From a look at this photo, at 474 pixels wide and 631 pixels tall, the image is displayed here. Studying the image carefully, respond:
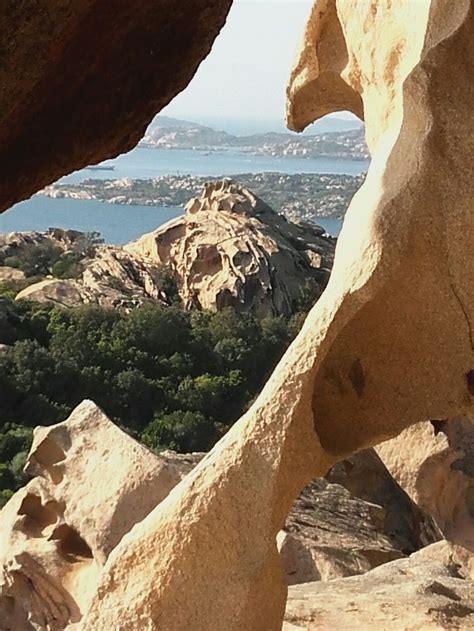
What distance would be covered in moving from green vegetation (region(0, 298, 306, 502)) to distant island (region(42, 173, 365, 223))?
9940 millimetres

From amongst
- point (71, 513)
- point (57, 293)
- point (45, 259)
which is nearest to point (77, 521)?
point (71, 513)

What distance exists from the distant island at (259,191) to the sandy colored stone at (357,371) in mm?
21110

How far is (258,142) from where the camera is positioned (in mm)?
55562

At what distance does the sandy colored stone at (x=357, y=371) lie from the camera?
9.28 feet

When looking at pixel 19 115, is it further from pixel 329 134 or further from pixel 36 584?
Answer: pixel 329 134

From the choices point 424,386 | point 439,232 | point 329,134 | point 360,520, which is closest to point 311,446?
point 424,386

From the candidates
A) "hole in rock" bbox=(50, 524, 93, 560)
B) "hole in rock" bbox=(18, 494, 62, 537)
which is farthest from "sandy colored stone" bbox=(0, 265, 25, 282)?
"hole in rock" bbox=(50, 524, 93, 560)

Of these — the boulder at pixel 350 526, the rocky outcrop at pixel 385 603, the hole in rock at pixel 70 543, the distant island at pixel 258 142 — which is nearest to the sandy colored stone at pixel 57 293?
the boulder at pixel 350 526

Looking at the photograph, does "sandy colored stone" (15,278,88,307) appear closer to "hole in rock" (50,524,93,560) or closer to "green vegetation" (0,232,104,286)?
"green vegetation" (0,232,104,286)

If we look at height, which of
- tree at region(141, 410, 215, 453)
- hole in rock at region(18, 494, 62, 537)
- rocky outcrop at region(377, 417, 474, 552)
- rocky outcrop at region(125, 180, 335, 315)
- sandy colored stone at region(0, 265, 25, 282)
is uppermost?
rocky outcrop at region(377, 417, 474, 552)

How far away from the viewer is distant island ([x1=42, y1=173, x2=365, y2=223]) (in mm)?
30109

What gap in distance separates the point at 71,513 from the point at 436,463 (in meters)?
1.51

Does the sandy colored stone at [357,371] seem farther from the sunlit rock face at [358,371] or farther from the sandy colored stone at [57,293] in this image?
the sandy colored stone at [57,293]

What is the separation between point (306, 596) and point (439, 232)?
179 centimetres
